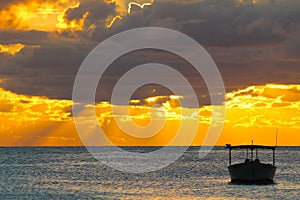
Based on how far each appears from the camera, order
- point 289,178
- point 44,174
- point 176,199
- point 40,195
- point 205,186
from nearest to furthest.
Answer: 1. point 176,199
2. point 40,195
3. point 205,186
4. point 289,178
5. point 44,174

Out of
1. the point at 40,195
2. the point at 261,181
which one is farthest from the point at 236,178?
the point at 40,195

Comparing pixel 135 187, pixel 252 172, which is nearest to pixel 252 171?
pixel 252 172

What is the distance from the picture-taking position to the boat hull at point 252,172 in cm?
10675

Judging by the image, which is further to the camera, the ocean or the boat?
the boat

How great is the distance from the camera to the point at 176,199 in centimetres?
9294

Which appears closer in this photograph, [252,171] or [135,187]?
[252,171]

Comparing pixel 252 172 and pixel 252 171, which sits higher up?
pixel 252 171

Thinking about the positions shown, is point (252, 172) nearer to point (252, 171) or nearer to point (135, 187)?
point (252, 171)

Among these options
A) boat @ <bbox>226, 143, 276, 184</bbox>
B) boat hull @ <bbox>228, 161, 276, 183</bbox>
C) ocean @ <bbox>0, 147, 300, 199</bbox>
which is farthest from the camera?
boat hull @ <bbox>228, 161, 276, 183</bbox>

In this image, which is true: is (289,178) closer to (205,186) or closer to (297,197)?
(205,186)

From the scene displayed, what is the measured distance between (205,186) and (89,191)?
61.6ft

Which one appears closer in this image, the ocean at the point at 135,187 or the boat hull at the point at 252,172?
the ocean at the point at 135,187

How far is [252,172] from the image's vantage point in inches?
4208

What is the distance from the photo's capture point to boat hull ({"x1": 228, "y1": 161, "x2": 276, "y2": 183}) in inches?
4203
